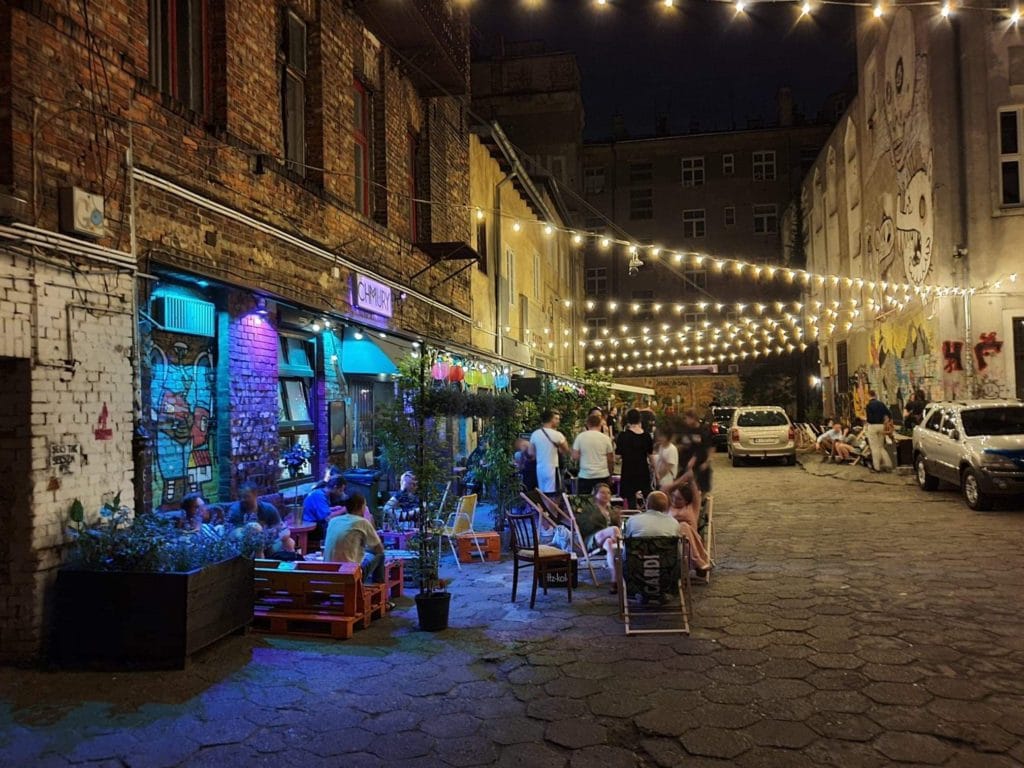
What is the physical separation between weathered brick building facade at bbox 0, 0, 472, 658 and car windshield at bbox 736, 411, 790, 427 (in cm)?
1294

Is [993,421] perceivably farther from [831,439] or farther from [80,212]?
[80,212]

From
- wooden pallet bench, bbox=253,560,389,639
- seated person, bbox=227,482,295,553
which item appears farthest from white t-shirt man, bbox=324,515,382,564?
seated person, bbox=227,482,295,553

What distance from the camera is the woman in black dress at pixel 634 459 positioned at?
10.2 metres

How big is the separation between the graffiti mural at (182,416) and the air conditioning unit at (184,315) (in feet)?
0.26

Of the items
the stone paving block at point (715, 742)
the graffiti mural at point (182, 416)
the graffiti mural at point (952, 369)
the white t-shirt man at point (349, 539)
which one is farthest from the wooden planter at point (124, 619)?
the graffiti mural at point (952, 369)

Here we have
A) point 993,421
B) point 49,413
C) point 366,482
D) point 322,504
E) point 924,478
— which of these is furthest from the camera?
point 924,478

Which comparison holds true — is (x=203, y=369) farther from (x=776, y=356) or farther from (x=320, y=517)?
(x=776, y=356)

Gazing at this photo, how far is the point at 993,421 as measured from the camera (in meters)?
12.6

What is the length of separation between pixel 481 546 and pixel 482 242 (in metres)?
10.5

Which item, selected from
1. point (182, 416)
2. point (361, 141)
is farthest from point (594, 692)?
point (361, 141)

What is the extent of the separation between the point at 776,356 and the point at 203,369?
124 ft

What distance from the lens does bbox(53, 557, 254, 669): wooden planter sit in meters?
5.33

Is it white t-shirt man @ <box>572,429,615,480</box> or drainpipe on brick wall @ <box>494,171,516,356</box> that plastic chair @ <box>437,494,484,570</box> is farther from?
drainpipe on brick wall @ <box>494,171,516,356</box>

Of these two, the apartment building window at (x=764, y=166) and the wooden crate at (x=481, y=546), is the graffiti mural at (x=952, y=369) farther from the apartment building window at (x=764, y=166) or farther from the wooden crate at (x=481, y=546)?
the apartment building window at (x=764, y=166)
